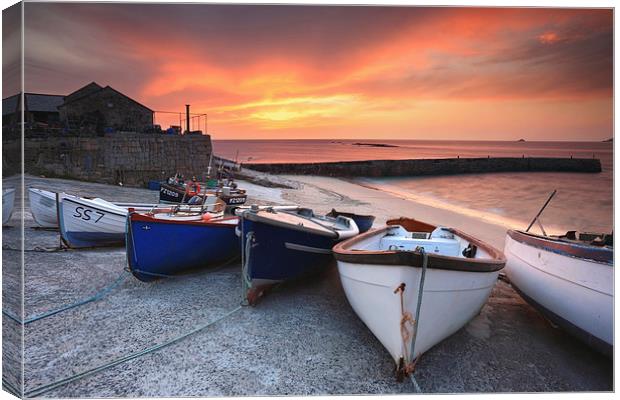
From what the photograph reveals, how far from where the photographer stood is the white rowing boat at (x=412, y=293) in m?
2.29

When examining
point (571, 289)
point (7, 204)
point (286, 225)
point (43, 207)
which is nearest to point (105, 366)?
point (7, 204)

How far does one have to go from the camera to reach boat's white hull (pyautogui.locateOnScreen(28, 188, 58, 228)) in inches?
231

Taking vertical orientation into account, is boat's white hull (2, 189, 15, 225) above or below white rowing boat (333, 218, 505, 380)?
above

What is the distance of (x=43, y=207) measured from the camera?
19.8 feet

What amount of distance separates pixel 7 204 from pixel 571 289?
12.1 feet

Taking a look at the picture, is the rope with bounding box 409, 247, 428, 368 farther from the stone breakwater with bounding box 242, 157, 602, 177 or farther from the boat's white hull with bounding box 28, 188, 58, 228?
the stone breakwater with bounding box 242, 157, 602, 177

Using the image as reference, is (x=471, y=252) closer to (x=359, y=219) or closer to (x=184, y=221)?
(x=359, y=219)

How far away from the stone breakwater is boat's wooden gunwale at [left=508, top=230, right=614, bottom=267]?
78.2 feet

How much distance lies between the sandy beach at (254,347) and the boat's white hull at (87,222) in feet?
3.82

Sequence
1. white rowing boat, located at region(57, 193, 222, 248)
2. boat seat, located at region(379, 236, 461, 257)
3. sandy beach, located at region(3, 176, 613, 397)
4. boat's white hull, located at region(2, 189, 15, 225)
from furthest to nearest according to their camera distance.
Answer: white rowing boat, located at region(57, 193, 222, 248)
boat seat, located at region(379, 236, 461, 257)
sandy beach, located at region(3, 176, 613, 397)
boat's white hull, located at region(2, 189, 15, 225)

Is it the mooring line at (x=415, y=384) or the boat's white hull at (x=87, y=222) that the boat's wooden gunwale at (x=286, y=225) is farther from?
the boat's white hull at (x=87, y=222)

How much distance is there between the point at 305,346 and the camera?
9.04 feet

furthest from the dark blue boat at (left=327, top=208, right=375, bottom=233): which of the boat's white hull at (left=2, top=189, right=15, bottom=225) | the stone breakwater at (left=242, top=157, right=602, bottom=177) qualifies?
the stone breakwater at (left=242, top=157, right=602, bottom=177)

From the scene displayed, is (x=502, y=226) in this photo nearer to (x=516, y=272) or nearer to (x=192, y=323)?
(x=516, y=272)
